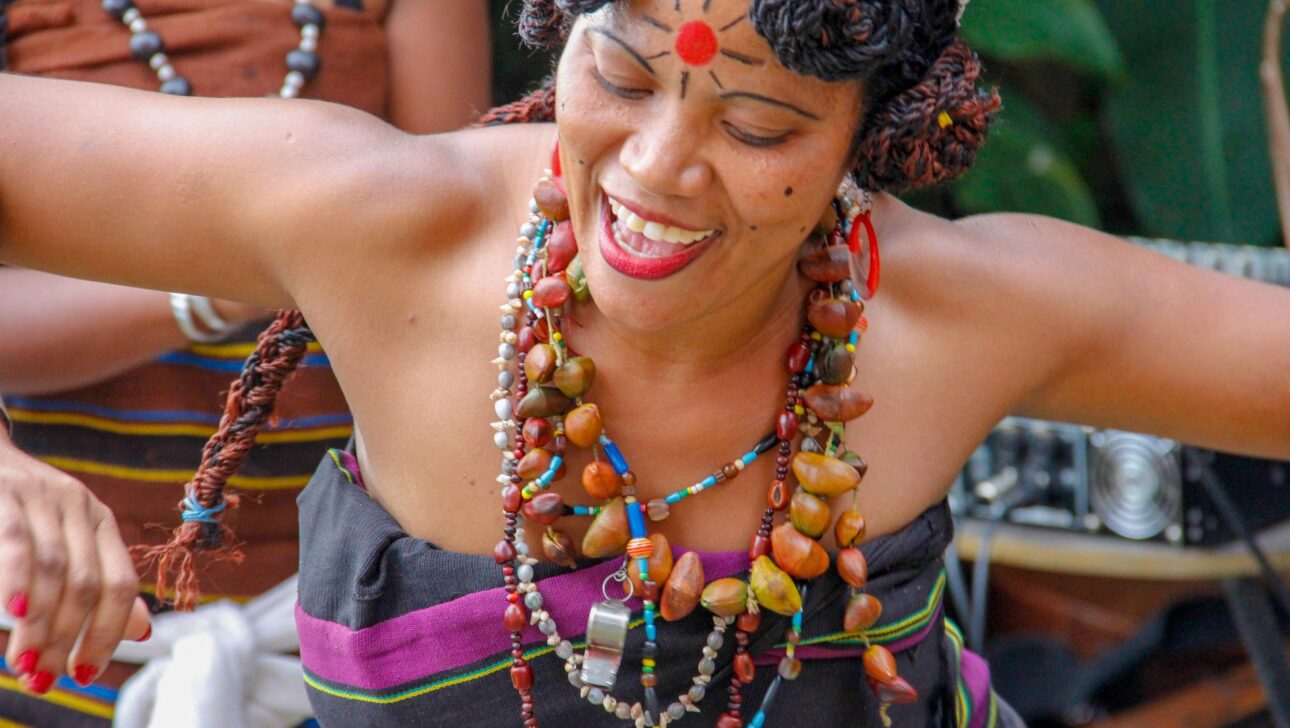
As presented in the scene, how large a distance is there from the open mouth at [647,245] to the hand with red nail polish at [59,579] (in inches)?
17.6

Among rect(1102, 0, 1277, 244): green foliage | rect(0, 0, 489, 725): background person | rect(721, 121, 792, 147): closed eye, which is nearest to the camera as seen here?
rect(721, 121, 792, 147): closed eye

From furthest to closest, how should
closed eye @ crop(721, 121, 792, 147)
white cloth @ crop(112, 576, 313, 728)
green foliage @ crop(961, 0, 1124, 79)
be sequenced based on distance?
green foliage @ crop(961, 0, 1124, 79), white cloth @ crop(112, 576, 313, 728), closed eye @ crop(721, 121, 792, 147)

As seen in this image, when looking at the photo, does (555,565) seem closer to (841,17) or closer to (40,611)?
(40,611)

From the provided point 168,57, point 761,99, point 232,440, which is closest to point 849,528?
point 761,99

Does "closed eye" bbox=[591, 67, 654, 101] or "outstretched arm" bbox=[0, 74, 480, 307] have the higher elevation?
"closed eye" bbox=[591, 67, 654, 101]

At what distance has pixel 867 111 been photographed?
1.07 meters

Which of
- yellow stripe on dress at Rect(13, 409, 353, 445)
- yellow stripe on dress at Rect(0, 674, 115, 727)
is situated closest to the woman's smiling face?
yellow stripe on dress at Rect(13, 409, 353, 445)

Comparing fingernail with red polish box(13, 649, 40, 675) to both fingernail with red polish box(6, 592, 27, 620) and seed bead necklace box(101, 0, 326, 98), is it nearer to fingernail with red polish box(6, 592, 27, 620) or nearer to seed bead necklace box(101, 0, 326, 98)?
fingernail with red polish box(6, 592, 27, 620)

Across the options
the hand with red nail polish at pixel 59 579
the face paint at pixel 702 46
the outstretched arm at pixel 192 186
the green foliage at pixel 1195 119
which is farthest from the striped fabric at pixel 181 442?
the green foliage at pixel 1195 119

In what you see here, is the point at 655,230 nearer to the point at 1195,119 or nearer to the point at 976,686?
the point at 976,686

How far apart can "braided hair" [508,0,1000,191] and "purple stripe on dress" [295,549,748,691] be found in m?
0.41

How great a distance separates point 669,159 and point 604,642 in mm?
430

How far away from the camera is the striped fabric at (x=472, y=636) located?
115cm

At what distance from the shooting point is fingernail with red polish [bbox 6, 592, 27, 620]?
0.90m
